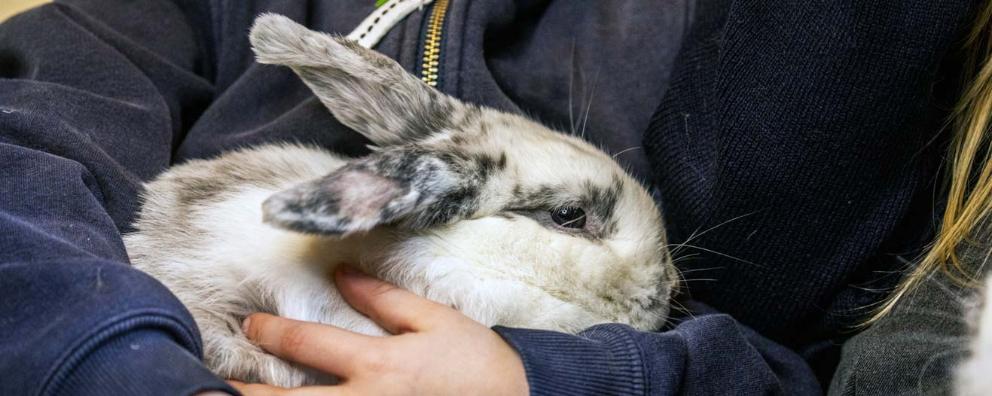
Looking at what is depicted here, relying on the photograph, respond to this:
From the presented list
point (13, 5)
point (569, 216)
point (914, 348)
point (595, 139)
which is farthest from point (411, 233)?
point (13, 5)

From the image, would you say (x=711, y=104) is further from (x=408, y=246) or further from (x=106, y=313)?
(x=106, y=313)

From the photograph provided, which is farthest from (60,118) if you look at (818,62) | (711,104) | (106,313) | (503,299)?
(818,62)

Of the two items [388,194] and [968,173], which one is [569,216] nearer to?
[388,194]

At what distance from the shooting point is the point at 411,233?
2.93ft

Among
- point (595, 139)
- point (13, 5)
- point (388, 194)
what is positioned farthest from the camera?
point (13, 5)

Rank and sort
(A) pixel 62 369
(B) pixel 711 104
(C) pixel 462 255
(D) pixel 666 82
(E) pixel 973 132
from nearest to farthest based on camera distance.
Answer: (A) pixel 62 369, (C) pixel 462 255, (E) pixel 973 132, (B) pixel 711 104, (D) pixel 666 82

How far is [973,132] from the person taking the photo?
1003mm

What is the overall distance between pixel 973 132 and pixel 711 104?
34 cm

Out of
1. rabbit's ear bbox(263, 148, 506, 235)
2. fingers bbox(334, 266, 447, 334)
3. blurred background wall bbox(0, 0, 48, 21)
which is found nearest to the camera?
rabbit's ear bbox(263, 148, 506, 235)

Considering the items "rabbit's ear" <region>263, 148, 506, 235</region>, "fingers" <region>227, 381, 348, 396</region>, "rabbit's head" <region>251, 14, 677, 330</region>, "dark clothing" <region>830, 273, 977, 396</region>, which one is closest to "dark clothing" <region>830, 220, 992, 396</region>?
"dark clothing" <region>830, 273, 977, 396</region>

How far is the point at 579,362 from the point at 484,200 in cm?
21

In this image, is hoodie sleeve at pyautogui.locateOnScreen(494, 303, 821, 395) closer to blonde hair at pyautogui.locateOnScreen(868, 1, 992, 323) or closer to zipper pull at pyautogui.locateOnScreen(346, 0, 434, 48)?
blonde hair at pyautogui.locateOnScreen(868, 1, 992, 323)

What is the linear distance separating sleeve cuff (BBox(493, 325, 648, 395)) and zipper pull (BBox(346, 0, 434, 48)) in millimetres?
563

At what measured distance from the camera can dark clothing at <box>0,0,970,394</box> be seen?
0.71 meters
